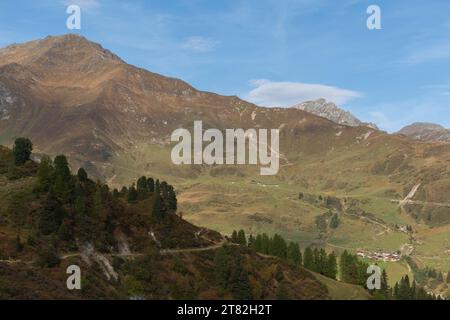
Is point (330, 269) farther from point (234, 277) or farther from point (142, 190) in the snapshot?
point (142, 190)

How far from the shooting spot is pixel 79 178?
129875 mm

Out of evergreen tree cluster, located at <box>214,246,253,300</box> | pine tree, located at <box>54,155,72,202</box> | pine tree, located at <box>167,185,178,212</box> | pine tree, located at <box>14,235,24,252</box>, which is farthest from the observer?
pine tree, located at <box>167,185,178,212</box>

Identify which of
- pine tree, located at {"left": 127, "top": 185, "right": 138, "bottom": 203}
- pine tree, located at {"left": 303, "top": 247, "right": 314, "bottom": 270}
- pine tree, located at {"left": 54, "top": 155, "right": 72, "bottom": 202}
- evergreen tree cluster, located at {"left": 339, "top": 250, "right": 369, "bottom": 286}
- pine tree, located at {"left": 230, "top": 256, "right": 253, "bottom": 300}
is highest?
pine tree, located at {"left": 54, "top": 155, "right": 72, "bottom": 202}

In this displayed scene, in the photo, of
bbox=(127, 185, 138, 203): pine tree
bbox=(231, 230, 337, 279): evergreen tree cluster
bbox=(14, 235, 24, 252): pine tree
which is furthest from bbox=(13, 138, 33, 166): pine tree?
bbox=(231, 230, 337, 279): evergreen tree cluster

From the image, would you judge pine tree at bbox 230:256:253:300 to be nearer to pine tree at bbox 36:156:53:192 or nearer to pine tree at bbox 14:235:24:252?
pine tree at bbox 14:235:24:252

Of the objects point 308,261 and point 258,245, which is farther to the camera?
point 258,245

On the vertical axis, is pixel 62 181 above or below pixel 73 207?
above

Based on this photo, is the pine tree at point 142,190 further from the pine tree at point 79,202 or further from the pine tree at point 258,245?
the pine tree at point 79,202

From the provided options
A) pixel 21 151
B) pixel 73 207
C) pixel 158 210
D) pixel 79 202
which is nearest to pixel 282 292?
pixel 158 210

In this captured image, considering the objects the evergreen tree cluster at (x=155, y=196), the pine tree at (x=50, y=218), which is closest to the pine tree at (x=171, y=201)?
the evergreen tree cluster at (x=155, y=196)

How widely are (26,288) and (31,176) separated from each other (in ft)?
206
